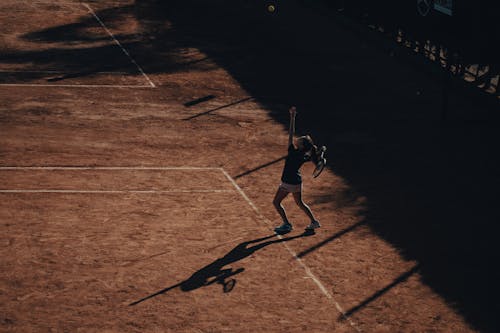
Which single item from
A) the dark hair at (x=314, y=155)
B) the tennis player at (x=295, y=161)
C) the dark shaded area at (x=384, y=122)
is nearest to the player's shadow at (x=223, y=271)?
the tennis player at (x=295, y=161)

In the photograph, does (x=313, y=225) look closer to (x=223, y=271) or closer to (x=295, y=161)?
(x=295, y=161)

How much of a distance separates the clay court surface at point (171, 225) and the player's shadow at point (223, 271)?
3cm

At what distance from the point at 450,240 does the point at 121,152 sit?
832cm

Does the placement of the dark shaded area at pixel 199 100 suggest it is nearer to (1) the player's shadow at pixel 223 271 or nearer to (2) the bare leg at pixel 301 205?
(2) the bare leg at pixel 301 205

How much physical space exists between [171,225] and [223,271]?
224 centimetres

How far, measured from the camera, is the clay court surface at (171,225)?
43.3 ft

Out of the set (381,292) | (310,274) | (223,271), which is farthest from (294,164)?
(381,292)

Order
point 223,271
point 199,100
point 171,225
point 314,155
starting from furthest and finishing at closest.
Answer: point 199,100 → point 171,225 → point 314,155 → point 223,271

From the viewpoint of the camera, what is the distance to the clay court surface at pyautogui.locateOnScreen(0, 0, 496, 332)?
13211mm

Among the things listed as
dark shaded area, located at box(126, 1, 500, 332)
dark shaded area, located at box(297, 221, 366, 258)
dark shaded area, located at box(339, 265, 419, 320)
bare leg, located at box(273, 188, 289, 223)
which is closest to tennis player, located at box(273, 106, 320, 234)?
bare leg, located at box(273, 188, 289, 223)

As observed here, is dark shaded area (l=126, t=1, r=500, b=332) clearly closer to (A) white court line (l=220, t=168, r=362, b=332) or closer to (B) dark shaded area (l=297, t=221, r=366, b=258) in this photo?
(B) dark shaded area (l=297, t=221, r=366, b=258)

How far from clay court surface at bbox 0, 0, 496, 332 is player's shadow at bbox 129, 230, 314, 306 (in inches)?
1.4

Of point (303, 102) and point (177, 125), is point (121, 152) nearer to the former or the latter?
point (177, 125)

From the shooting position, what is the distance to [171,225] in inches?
644
